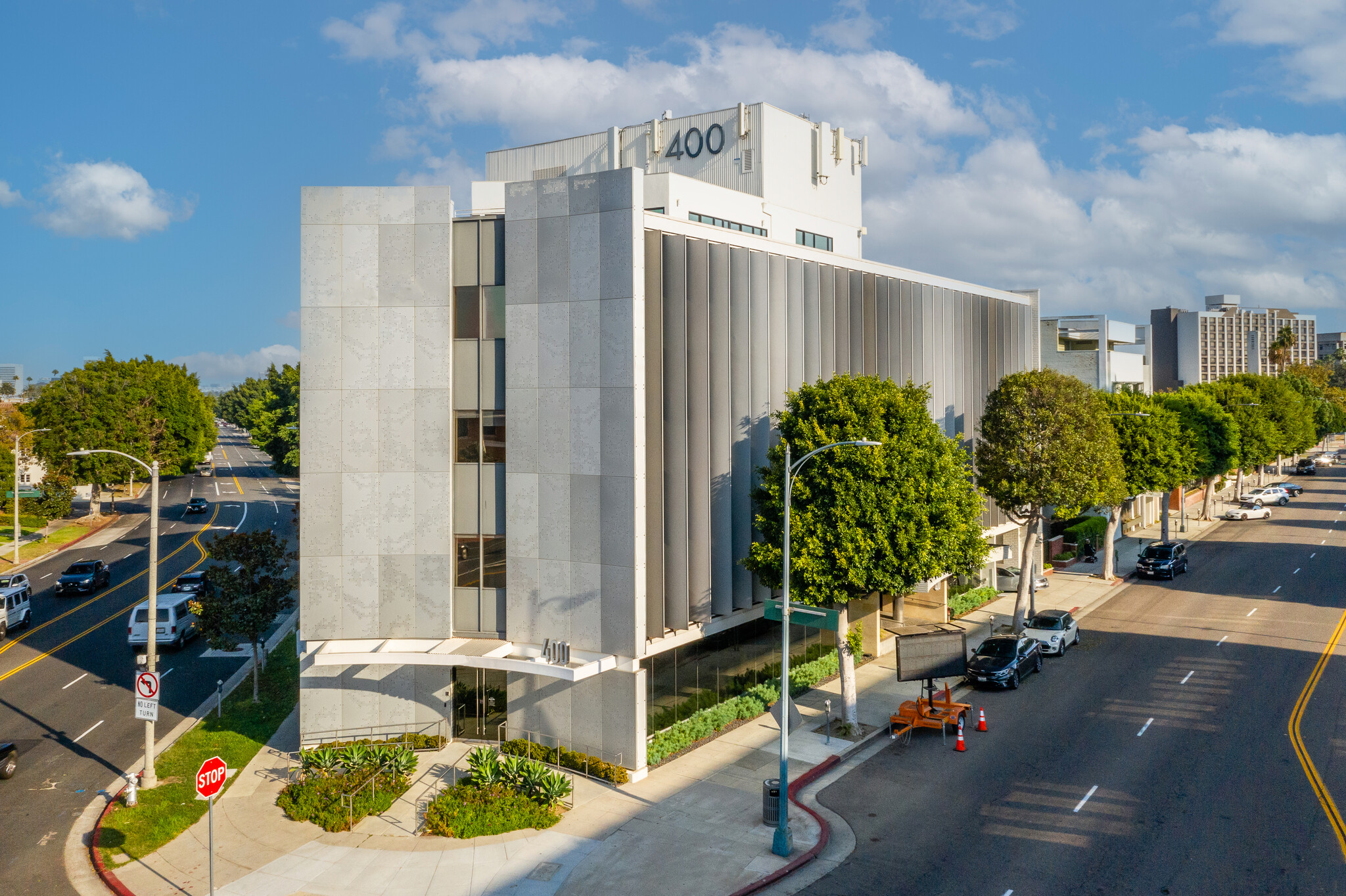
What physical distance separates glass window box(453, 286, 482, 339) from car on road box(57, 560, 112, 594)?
3397 centimetres

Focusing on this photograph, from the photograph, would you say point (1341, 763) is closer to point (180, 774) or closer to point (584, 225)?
point (584, 225)

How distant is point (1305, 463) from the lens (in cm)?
11106

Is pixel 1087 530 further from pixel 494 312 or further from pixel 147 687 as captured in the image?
pixel 147 687

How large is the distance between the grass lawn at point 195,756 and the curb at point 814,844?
1311cm

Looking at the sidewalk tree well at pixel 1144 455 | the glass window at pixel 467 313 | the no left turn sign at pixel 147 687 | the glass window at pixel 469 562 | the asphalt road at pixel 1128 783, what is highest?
the glass window at pixel 467 313

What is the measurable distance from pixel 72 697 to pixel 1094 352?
68.9 metres

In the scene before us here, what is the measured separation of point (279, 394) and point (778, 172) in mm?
72547

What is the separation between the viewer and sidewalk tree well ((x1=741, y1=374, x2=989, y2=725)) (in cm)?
2531

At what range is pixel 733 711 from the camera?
2761 cm

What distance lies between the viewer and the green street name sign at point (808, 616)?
23625 millimetres

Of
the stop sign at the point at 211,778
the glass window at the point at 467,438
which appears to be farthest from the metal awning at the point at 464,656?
the stop sign at the point at 211,778

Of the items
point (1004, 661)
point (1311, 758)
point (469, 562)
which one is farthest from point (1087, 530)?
point (469, 562)

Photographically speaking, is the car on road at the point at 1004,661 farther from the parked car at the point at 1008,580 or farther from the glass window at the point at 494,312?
the glass window at the point at 494,312

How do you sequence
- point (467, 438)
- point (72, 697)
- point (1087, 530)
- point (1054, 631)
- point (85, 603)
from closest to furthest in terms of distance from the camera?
point (467, 438)
point (72, 697)
point (1054, 631)
point (85, 603)
point (1087, 530)
